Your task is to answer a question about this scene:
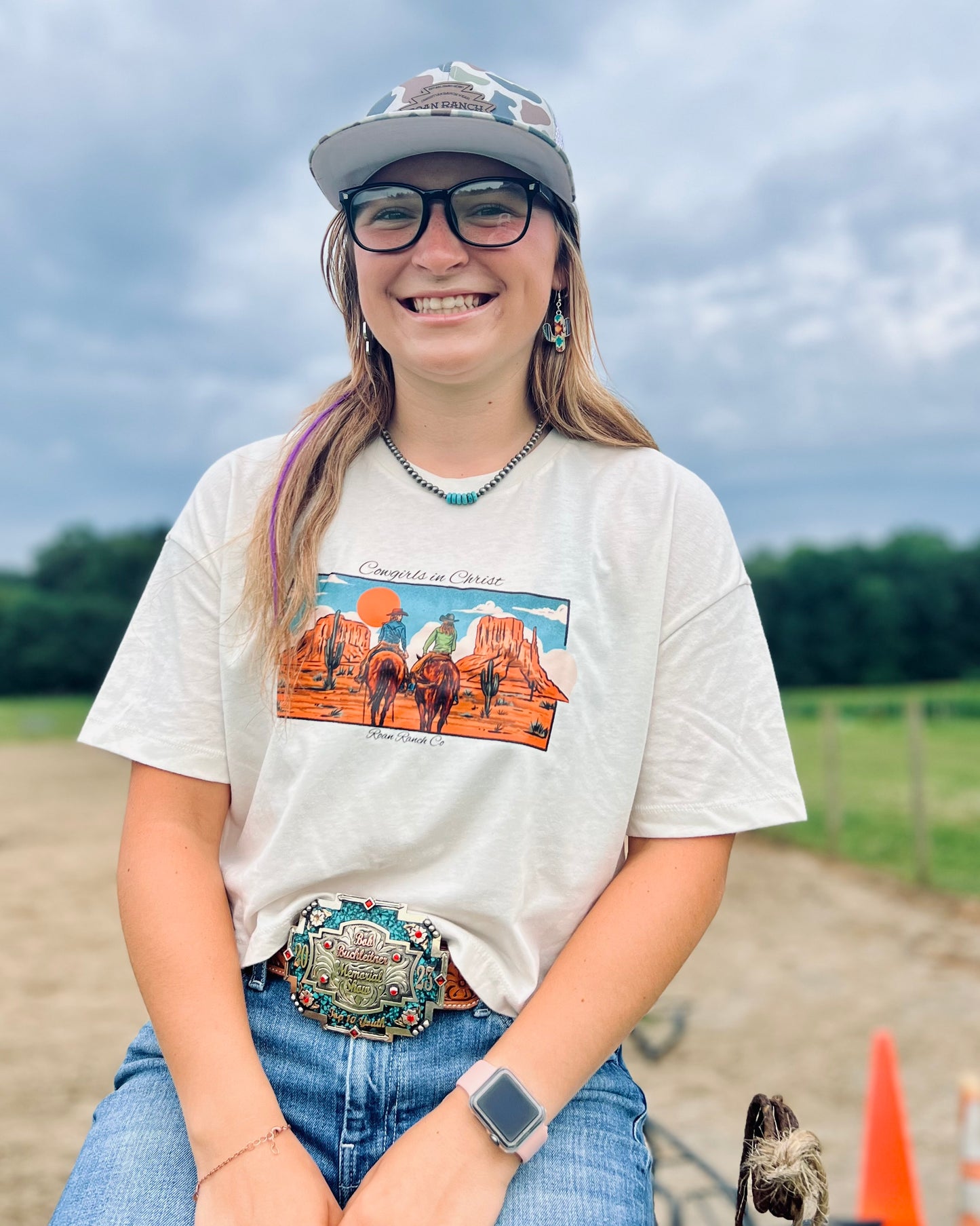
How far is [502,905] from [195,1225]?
0.55 meters

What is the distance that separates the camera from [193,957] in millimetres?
1507

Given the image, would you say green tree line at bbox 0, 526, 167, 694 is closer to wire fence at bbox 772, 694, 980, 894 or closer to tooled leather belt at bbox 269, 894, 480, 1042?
wire fence at bbox 772, 694, 980, 894

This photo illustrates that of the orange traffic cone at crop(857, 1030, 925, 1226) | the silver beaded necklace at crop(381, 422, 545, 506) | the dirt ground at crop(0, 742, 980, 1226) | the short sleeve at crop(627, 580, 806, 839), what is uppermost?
the silver beaded necklace at crop(381, 422, 545, 506)

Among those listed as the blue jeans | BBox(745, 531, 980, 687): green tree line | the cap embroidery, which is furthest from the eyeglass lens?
BBox(745, 531, 980, 687): green tree line

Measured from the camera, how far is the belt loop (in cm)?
154

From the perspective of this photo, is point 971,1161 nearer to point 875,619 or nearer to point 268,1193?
point 268,1193

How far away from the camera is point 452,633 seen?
161cm

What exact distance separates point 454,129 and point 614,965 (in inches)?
49.0

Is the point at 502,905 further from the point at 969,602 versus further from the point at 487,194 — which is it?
the point at 969,602

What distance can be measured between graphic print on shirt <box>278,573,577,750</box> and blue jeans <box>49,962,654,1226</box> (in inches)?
15.5

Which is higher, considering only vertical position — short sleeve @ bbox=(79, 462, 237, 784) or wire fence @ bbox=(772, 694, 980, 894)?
short sleeve @ bbox=(79, 462, 237, 784)

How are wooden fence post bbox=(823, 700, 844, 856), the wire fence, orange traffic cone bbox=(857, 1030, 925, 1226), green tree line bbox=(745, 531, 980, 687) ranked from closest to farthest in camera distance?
1. orange traffic cone bbox=(857, 1030, 925, 1226)
2. the wire fence
3. wooden fence post bbox=(823, 700, 844, 856)
4. green tree line bbox=(745, 531, 980, 687)

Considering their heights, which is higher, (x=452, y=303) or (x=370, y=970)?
(x=452, y=303)

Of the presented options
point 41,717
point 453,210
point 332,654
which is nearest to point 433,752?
point 332,654
